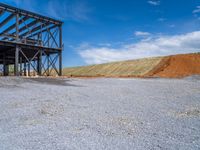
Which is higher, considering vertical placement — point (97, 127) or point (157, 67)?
point (157, 67)

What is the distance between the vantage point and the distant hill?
26.7 m

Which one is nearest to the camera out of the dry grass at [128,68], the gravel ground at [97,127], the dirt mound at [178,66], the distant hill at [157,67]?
the gravel ground at [97,127]

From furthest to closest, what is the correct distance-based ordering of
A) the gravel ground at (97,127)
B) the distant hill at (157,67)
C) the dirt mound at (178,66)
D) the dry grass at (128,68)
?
the dry grass at (128,68) < the distant hill at (157,67) < the dirt mound at (178,66) < the gravel ground at (97,127)

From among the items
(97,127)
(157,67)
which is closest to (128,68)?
(157,67)

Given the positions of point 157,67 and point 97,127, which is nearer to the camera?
point 97,127

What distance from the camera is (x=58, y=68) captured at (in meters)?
22.5

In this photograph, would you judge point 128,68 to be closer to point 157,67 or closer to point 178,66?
point 157,67

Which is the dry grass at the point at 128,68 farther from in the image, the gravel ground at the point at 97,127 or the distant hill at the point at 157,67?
the gravel ground at the point at 97,127

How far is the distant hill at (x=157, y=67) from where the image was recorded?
87.7ft

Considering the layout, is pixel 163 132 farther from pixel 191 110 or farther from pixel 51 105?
pixel 51 105

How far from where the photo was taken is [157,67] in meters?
30.9

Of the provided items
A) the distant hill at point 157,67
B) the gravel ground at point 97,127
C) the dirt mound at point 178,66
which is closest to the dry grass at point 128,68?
the distant hill at point 157,67

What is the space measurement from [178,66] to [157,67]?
330cm

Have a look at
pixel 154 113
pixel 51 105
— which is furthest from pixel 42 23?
pixel 154 113
